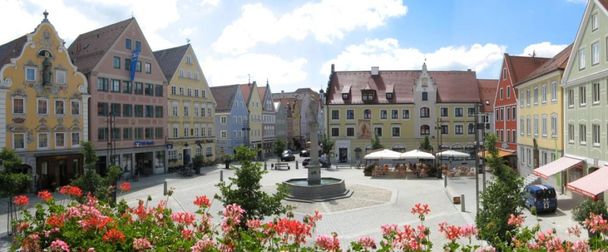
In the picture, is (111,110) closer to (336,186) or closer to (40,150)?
(40,150)

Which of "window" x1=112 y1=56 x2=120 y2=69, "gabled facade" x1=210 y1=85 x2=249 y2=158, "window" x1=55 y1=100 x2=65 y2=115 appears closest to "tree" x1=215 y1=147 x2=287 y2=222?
"window" x1=55 y1=100 x2=65 y2=115

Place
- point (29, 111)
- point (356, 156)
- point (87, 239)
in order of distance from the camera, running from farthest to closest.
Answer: point (356, 156) → point (29, 111) → point (87, 239)

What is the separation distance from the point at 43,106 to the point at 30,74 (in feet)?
8.09

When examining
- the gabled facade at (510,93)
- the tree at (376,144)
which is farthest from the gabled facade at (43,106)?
the gabled facade at (510,93)

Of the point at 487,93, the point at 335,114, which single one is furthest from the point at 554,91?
the point at 487,93

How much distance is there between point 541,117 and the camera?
1294 inches

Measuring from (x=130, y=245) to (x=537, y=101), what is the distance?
34622mm

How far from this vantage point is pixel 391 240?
615 cm

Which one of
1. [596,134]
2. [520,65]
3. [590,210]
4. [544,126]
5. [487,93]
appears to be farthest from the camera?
[487,93]

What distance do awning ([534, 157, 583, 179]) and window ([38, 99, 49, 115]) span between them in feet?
113

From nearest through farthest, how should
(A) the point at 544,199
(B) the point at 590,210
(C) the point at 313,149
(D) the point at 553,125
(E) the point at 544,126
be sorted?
(B) the point at 590,210, (A) the point at 544,199, (C) the point at 313,149, (D) the point at 553,125, (E) the point at 544,126

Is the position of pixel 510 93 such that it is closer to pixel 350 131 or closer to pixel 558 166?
pixel 558 166

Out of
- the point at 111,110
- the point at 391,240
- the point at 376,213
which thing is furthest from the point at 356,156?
the point at 391,240

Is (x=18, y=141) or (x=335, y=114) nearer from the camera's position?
(x=18, y=141)
